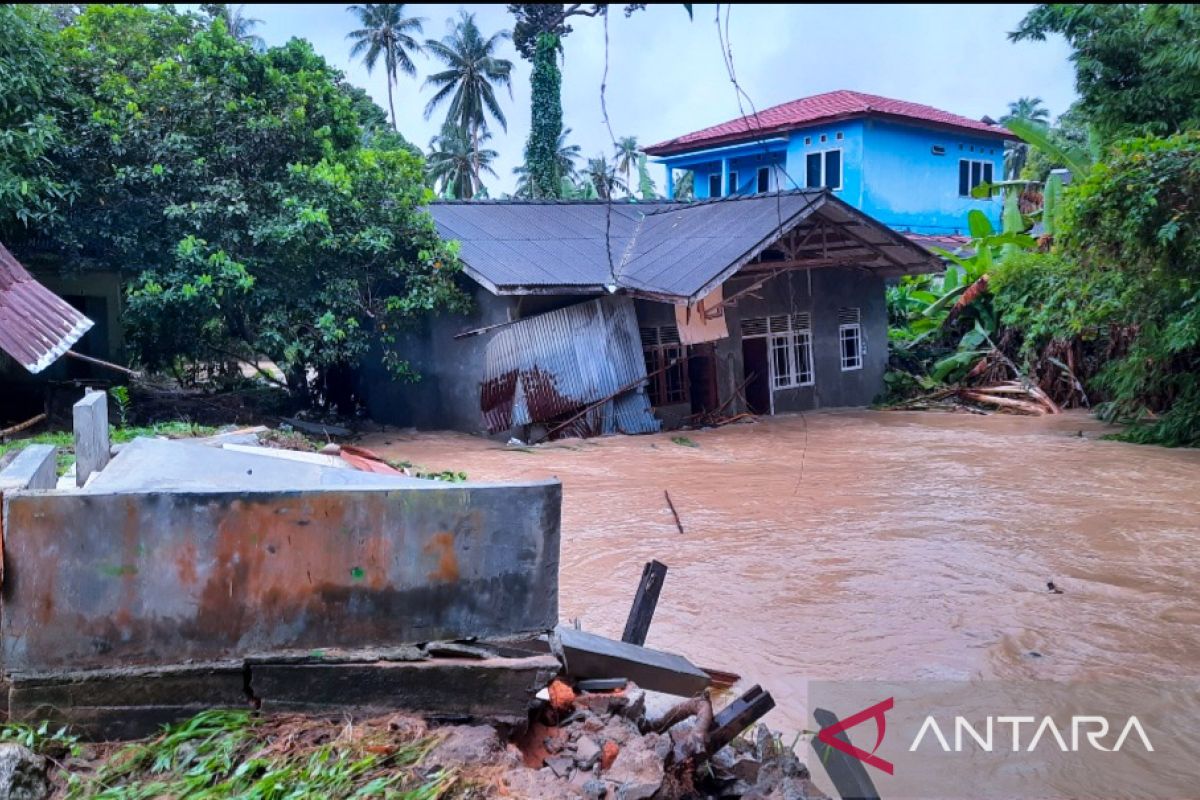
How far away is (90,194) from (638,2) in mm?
11434

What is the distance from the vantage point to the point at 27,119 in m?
11.8

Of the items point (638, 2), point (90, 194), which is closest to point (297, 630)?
point (638, 2)

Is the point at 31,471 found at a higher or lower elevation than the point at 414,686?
higher

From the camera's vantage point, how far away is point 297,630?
3500 mm

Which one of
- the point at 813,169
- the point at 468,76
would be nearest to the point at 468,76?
the point at 468,76

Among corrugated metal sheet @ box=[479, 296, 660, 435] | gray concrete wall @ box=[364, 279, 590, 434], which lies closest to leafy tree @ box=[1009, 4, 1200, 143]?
corrugated metal sheet @ box=[479, 296, 660, 435]

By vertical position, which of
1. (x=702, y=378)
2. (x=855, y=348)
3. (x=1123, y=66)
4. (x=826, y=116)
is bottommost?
(x=702, y=378)

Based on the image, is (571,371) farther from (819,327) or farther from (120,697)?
(120,697)

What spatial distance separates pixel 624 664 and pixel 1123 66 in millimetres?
16029

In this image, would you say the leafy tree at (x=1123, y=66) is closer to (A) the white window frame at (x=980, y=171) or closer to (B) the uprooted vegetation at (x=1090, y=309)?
(B) the uprooted vegetation at (x=1090, y=309)

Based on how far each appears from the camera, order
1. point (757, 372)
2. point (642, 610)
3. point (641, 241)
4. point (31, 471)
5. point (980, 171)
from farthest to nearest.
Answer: point (980, 171)
point (641, 241)
point (757, 372)
point (642, 610)
point (31, 471)

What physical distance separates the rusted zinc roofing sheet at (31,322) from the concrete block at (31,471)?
3.93 metres

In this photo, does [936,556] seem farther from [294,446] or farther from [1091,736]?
[294,446]

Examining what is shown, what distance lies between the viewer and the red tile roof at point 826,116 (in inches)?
1034
